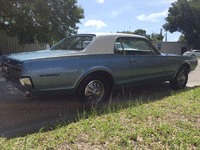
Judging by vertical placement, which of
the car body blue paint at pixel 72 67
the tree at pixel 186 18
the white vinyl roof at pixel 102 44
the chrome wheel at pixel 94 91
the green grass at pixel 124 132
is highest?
the tree at pixel 186 18

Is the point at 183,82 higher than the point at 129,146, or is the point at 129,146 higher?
the point at 183,82

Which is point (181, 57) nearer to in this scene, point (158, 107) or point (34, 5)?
point (158, 107)

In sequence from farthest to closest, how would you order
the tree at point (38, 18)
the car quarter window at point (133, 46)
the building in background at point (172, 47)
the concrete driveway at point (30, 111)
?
the building in background at point (172, 47)
the tree at point (38, 18)
the car quarter window at point (133, 46)
the concrete driveway at point (30, 111)

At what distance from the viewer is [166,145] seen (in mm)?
2561

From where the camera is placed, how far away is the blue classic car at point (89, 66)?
3307 mm

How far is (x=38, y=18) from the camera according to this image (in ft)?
55.3

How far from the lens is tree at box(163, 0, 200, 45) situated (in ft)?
133

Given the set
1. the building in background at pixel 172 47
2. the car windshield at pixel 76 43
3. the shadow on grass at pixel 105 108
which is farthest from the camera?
the building in background at pixel 172 47

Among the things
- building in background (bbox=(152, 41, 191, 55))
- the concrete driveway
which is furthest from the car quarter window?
building in background (bbox=(152, 41, 191, 55))

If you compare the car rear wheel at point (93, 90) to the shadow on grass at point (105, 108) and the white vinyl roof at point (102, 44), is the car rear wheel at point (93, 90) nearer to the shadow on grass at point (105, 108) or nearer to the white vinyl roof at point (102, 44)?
the shadow on grass at point (105, 108)

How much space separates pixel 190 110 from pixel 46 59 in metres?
2.86

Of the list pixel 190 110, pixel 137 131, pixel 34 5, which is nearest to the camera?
pixel 137 131

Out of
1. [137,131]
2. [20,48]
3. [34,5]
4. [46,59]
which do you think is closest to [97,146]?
[137,131]

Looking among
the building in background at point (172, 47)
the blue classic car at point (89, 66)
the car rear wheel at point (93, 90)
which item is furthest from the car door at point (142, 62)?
the building in background at point (172, 47)
